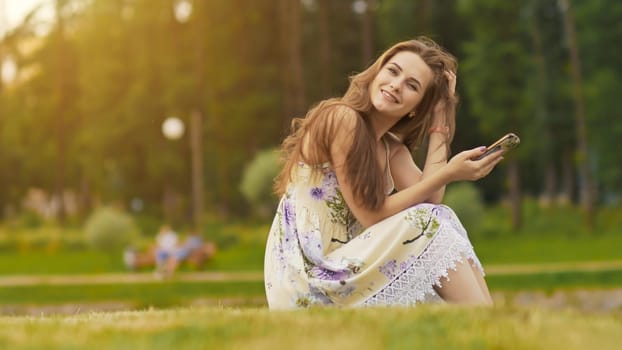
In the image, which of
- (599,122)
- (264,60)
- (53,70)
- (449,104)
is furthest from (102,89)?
(449,104)

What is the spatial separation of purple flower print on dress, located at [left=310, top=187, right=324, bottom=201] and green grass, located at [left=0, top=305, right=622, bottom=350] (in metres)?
0.82

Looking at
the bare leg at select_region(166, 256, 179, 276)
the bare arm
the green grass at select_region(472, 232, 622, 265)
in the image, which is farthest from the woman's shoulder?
the green grass at select_region(472, 232, 622, 265)

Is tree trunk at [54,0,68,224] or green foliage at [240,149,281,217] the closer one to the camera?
green foliage at [240,149,281,217]

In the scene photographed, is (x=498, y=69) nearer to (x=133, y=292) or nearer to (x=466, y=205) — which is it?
(x=466, y=205)

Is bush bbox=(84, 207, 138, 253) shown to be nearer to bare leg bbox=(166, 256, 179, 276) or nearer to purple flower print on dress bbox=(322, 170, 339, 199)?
bare leg bbox=(166, 256, 179, 276)

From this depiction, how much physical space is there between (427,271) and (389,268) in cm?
16

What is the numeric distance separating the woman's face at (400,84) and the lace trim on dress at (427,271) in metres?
0.75

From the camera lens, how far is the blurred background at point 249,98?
23.4 meters

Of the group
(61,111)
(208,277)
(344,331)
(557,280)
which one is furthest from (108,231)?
(344,331)

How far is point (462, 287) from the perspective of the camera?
3.88 metres

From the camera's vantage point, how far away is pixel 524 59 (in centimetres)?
2661

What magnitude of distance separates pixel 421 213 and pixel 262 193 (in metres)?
16.3

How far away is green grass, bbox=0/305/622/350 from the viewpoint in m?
2.87

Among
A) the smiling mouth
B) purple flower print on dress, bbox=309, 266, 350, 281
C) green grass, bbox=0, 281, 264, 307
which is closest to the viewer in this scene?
purple flower print on dress, bbox=309, 266, 350, 281
